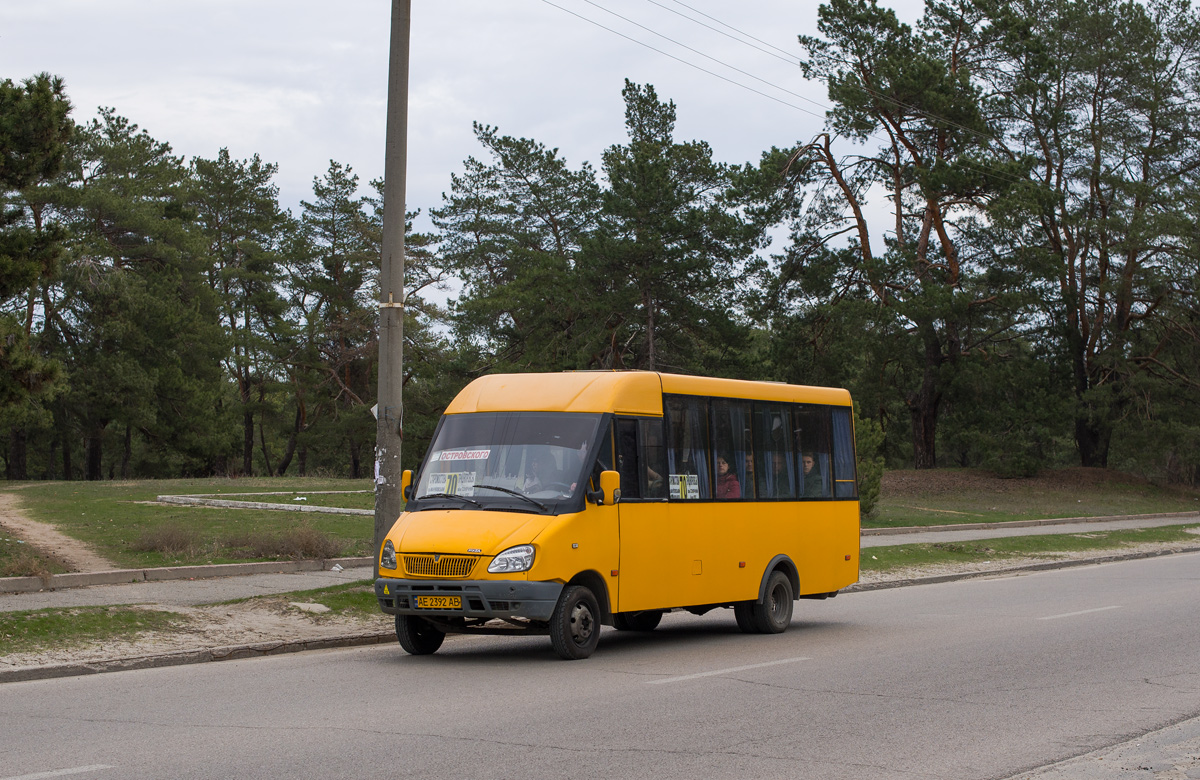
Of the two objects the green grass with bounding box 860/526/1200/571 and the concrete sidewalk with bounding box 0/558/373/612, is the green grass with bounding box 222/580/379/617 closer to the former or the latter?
the concrete sidewalk with bounding box 0/558/373/612

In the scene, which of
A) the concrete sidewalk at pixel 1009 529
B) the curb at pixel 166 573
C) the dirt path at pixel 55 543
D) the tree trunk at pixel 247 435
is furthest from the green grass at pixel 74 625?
the tree trunk at pixel 247 435

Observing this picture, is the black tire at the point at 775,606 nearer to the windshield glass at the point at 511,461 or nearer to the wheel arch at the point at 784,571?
the wheel arch at the point at 784,571

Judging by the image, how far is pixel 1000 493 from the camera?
49875 mm

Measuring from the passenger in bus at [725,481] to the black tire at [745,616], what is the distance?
4.37ft

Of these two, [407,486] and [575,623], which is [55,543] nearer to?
[407,486]

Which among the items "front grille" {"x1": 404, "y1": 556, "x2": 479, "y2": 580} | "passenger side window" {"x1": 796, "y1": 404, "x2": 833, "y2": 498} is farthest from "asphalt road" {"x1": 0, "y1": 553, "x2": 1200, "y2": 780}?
"passenger side window" {"x1": 796, "y1": 404, "x2": 833, "y2": 498}

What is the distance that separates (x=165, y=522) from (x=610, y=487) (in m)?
13.6

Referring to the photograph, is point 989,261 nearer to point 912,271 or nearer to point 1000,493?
point 912,271

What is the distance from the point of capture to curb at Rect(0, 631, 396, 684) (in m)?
10.3

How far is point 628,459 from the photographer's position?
12.0 meters

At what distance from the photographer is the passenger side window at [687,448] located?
1254cm

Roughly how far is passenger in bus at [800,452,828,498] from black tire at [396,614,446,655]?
5.21 meters

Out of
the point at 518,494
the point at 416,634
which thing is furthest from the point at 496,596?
the point at 416,634

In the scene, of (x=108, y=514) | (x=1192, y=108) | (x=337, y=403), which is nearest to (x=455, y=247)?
(x=337, y=403)
